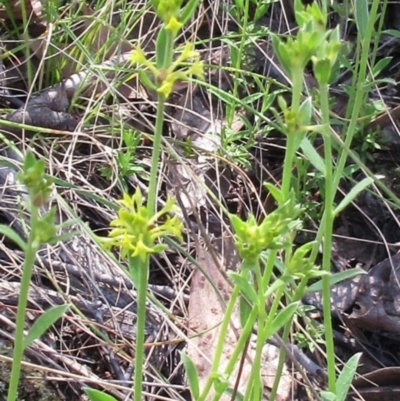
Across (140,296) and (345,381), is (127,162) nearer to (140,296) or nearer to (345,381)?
(345,381)

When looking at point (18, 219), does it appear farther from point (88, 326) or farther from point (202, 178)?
point (202, 178)

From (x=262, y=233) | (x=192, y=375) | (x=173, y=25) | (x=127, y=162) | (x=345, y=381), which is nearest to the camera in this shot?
(x=173, y=25)

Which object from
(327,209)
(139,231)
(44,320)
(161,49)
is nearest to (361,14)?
(327,209)

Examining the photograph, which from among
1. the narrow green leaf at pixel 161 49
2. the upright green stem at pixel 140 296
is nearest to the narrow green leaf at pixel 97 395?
the upright green stem at pixel 140 296

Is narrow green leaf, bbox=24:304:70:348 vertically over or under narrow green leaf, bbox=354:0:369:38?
under

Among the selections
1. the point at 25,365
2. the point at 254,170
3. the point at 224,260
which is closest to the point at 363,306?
the point at 224,260

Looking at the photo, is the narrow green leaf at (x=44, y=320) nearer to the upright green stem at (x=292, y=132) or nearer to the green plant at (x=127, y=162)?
the upright green stem at (x=292, y=132)

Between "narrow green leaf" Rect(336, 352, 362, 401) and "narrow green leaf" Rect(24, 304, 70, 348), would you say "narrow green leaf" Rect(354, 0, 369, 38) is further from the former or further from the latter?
"narrow green leaf" Rect(24, 304, 70, 348)

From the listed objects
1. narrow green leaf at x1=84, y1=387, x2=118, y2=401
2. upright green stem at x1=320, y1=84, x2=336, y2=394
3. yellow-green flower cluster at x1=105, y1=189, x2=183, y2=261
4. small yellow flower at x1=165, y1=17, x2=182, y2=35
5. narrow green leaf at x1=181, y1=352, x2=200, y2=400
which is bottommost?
narrow green leaf at x1=181, y1=352, x2=200, y2=400

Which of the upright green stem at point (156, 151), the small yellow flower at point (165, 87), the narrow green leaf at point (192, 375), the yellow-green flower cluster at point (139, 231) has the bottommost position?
the narrow green leaf at point (192, 375)

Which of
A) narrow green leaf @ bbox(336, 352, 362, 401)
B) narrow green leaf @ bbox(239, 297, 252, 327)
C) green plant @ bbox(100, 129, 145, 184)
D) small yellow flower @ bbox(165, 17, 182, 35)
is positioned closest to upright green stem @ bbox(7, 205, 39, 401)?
small yellow flower @ bbox(165, 17, 182, 35)

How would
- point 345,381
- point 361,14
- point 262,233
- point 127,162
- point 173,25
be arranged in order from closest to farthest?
point 173,25 → point 262,233 → point 345,381 → point 361,14 → point 127,162
